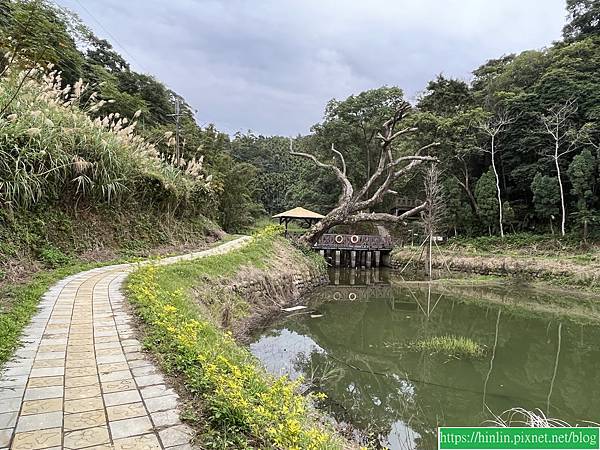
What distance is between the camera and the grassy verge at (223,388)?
1780mm

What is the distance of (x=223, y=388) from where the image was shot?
6.64 ft

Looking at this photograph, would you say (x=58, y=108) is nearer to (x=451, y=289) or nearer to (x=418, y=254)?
(x=451, y=289)

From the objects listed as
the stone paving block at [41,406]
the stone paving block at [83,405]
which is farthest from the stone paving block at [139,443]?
the stone paving block at [41,406]

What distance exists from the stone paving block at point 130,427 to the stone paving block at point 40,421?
0.25 m

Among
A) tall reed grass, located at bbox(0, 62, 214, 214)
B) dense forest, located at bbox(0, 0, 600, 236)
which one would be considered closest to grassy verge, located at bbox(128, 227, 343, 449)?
tall reed grass, located at bbox(0, 62, 214, 214)

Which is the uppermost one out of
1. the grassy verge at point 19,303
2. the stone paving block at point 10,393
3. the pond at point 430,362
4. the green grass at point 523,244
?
the grassy verge at point 19,303

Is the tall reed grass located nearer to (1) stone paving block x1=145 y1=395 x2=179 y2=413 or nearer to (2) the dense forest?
(2) the dense forest

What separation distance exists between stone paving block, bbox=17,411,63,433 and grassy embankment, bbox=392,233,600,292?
14.1 meters

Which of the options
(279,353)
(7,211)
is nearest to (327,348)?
(279,353)

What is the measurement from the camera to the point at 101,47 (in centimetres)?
2394

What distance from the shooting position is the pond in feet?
13.1

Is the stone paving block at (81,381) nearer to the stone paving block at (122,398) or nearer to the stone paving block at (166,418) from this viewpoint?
the stone paving block at (122,398)

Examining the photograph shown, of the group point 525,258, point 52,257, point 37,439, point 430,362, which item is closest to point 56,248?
point 52,257

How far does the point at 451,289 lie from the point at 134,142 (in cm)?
1000
